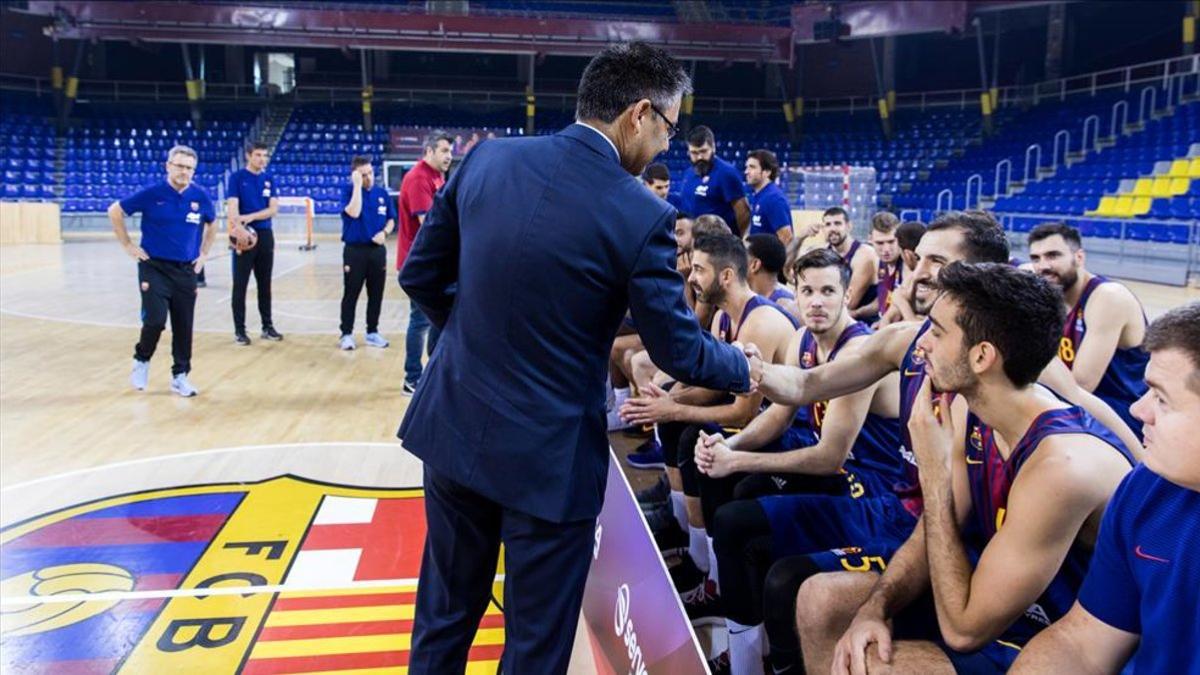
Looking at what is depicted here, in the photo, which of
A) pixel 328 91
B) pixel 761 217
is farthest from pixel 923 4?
pixel 761 217

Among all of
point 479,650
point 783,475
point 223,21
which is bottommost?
point 479,650

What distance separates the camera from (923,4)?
21594 mm

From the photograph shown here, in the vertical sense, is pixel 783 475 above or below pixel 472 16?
below

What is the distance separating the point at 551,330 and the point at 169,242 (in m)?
5.11

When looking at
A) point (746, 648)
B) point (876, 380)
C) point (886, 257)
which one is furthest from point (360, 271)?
point (746, 648)

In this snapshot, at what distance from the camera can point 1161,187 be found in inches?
621

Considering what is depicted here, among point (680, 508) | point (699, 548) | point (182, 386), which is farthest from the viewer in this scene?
point (182, 386)

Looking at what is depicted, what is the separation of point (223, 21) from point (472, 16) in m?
6.15

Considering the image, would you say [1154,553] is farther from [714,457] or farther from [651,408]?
[651,408]

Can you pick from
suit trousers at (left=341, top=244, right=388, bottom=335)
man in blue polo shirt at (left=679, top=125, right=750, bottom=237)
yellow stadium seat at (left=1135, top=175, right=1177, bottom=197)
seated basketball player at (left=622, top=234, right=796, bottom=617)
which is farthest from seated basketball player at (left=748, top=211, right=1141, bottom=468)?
yellow stadium seat at (left=1135, top=175, right=1177, bottom=197)

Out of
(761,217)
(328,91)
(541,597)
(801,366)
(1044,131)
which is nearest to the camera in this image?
(541,597)

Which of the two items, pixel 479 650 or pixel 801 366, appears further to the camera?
pixel 801 366

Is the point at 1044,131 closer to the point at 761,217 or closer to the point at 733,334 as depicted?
the point at 761,217

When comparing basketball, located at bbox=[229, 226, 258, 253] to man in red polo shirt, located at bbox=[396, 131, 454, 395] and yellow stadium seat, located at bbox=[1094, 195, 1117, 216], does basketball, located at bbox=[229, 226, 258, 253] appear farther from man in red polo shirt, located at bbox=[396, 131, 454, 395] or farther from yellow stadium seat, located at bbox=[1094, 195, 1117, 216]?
yellow stadium seat, located at bbox=[1094, 195, 1117, 216]
